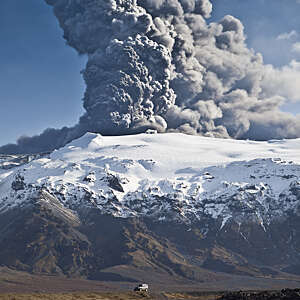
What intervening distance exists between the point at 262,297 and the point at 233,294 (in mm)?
8990

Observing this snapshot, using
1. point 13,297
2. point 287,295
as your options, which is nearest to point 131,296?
point 13,297

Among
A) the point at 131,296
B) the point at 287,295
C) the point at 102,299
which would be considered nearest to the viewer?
the point at 287,295

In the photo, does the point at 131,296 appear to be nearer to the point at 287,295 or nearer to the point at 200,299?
the point at 200,299

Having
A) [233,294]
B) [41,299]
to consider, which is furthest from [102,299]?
[233,294]

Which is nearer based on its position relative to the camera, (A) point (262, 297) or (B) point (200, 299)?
(A) point (262, 297)

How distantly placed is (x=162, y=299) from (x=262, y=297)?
26334 millimetres

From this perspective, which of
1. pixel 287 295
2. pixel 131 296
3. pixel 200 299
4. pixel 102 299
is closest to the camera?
pixel 287 295

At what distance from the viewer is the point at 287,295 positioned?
86625 millimetres

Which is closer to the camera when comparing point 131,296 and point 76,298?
point 76,298

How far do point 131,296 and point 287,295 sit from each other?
33618 millimetres

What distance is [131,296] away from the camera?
338 feet

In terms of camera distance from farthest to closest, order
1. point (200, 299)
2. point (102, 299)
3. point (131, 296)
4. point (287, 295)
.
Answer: point (200, 299)
point (131, 296)
point (102, 299)
point (287, 295)

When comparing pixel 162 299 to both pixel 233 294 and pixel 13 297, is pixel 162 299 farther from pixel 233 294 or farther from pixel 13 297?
pixel 13 297

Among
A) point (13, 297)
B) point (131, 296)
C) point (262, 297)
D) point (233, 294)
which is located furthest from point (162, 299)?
point (13, 297)
